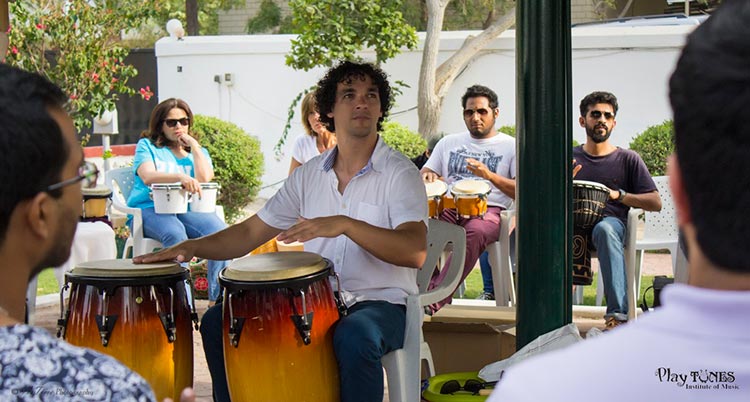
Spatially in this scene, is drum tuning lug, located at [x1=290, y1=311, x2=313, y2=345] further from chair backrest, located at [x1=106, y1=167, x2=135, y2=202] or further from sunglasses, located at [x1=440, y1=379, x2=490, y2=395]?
chair backrest, located at [x1=106, y1=167, x2=135, y2=202]

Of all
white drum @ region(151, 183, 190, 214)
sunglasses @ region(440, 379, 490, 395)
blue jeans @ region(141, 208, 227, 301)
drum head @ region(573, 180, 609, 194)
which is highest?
drum head @ region(573, 180, 609, 194)

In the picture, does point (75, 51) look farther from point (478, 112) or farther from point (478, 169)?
point (478, 169)

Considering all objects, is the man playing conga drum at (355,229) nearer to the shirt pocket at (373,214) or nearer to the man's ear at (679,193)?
the shirt pocket at (373,214)

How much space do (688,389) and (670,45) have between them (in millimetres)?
11077

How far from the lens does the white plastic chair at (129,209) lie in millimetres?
6035

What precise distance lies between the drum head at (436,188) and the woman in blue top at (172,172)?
1372 mm

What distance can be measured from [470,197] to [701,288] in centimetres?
488

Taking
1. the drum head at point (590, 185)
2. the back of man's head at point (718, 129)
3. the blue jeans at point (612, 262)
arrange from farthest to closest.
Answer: the blue jeans at point (612, 262) < the drum head at point (590, 185) < the back of man's head at point (718, 129)

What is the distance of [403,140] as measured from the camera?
11.1 meters

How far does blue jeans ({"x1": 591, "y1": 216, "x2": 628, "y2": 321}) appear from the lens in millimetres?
5391

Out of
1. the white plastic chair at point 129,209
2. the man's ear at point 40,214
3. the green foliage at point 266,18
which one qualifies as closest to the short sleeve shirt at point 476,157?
the white plastic chair at point 129,209

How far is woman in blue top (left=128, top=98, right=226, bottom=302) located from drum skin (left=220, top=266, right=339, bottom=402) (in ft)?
9.52

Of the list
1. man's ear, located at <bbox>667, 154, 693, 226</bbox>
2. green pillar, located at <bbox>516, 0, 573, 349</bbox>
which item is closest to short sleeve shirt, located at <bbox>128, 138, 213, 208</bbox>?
green pillar, located at <bbox>516, 0, 573, 349</bbox>

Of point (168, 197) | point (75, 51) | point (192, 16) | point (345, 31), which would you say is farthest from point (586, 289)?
point (192, 16)
